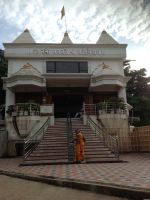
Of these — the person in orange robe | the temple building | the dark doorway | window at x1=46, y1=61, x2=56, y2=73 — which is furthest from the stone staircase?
window at x1=46, y1=61, x2=56, y2=73

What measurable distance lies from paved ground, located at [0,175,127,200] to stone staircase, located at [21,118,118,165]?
4.65m

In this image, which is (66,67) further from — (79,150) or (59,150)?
(79,150)

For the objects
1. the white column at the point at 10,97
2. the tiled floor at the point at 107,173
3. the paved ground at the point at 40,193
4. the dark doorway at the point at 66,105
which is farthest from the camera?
the dark doorway at the point at 66,105

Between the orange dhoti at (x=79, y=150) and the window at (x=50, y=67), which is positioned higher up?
the window at (x=50, y=67)

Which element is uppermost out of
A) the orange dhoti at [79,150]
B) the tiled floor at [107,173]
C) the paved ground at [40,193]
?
the orange dhoti at [79,150]

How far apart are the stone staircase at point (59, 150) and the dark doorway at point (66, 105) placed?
19.7 ft

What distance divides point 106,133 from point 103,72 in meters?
5.61

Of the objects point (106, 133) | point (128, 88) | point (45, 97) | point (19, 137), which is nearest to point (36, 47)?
point (45, 97)

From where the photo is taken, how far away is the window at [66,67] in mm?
20891

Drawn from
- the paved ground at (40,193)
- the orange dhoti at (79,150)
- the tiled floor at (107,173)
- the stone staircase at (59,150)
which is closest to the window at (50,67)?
the stone staircase at (59,150)

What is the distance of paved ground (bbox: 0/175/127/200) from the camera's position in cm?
539

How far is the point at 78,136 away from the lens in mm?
12000

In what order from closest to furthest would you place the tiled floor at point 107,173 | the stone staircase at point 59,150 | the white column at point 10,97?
the tiled floor at point 107,173
the stone staircase at point 59,150
the white column at point 10,97

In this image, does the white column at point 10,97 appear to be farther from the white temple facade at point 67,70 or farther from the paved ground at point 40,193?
the paved ground at point 40,193
